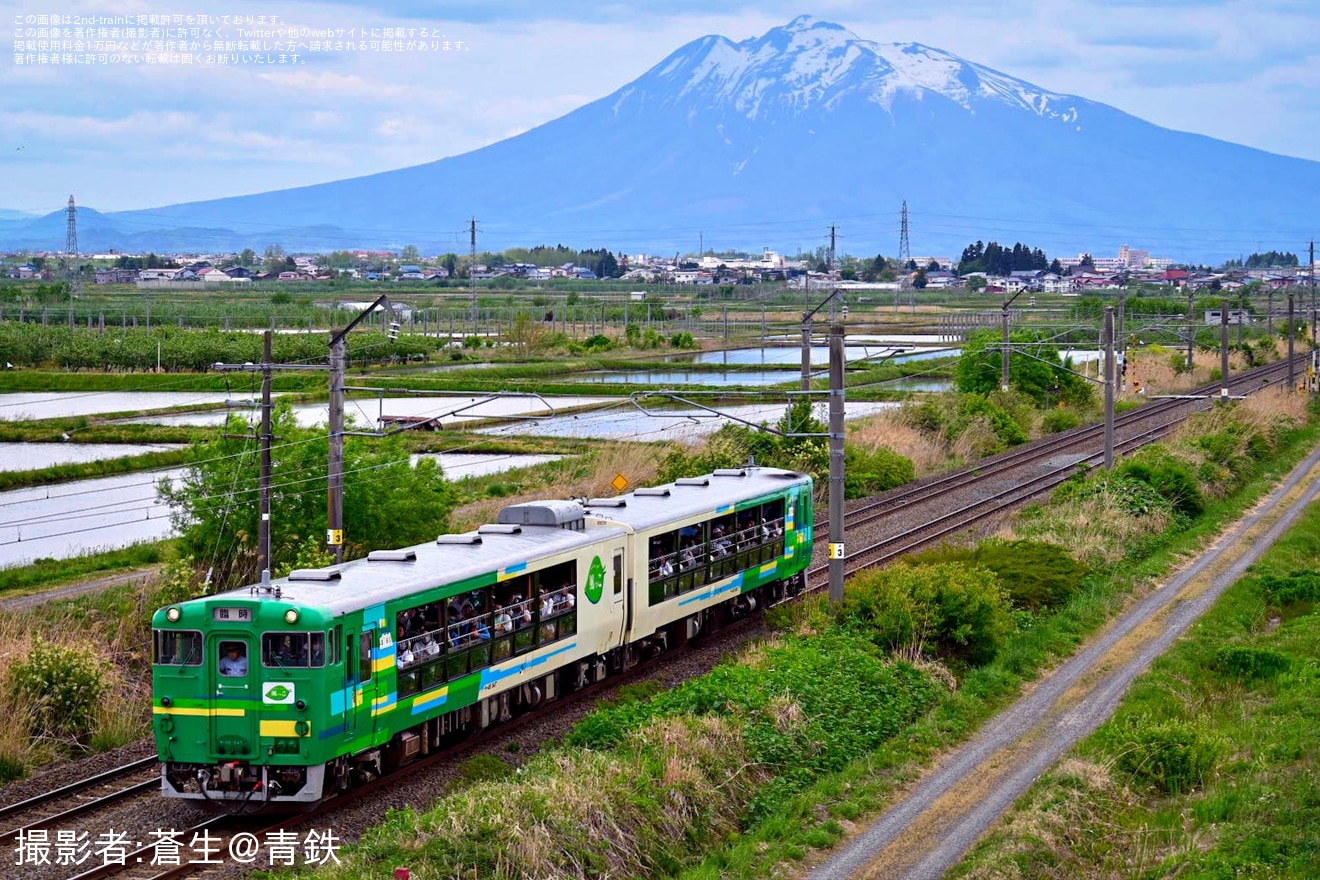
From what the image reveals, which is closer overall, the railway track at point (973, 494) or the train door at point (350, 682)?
the train door at point (350, 682)

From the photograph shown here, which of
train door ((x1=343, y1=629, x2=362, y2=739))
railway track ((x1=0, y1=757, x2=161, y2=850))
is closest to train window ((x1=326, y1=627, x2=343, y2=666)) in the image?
train door ((x1=343, y1=629, x2=362, y2=739))

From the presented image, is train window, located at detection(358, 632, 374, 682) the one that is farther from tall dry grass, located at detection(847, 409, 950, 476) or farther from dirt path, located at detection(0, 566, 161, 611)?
tall dry grass, located at detection(847, 409, 950, 476)

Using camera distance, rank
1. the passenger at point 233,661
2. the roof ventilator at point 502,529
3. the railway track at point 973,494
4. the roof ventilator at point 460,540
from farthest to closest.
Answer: the railway track at point 973,494 < the roof ventilator at point 502,529 < the roof ventilator at point 460,540 < the passenger at point 233,661

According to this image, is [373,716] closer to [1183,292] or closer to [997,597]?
[997,597]

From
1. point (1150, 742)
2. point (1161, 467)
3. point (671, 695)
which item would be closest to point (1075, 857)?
point (1150, 742)

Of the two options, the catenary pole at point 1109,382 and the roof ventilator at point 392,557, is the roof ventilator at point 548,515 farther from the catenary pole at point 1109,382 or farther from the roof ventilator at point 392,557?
the catenary pole at point 1109,382

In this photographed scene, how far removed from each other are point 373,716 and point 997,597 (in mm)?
11672

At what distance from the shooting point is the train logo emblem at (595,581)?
71.0 ft

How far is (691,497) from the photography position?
26234mm

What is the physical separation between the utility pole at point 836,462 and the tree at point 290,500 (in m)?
8.50

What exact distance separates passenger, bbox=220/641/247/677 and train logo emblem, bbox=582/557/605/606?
20.4 ft

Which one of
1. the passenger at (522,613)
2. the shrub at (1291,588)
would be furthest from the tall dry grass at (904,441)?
the passenger at (522,613)

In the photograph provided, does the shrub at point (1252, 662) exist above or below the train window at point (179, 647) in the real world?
below

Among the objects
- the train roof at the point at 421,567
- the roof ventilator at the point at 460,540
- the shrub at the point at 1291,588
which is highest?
the roof ventilator at the point at 460,540
